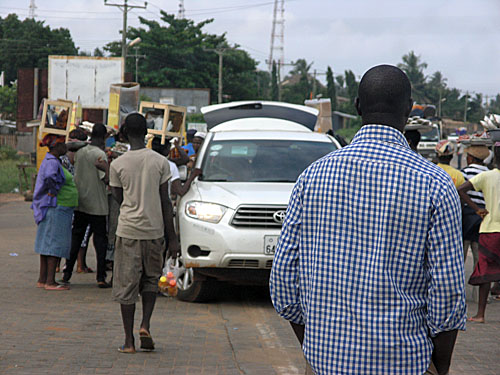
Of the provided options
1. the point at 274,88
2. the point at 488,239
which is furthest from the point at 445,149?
the point at 274,88

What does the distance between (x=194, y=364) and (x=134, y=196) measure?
143 cm

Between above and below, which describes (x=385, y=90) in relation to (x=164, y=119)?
above

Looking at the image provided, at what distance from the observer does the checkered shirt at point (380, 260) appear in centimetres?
258

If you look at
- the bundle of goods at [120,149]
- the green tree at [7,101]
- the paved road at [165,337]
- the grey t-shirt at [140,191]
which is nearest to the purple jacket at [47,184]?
the bundle of goods at [120,149]

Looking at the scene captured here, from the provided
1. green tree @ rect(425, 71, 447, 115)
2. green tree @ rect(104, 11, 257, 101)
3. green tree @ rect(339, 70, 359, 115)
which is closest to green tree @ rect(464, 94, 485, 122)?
green tree @ rect(425, 71, 447, 115)

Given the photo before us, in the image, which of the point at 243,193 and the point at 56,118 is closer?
the point at 243,193

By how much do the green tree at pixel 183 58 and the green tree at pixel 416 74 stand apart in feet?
166

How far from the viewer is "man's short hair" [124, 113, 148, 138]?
6301 millimetres

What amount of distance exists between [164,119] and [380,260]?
750 centimetres

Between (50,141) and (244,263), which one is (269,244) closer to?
(244,263)

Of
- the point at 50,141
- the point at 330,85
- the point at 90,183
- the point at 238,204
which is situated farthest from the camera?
the point at 330,85

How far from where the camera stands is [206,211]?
8250 millimetres

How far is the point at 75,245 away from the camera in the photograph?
969cm

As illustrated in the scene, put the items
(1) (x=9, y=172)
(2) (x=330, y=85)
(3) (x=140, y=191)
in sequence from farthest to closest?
1. (2) (x=330, y=85)
2. (1) (x=9, y=172)
3. (3) (x=140, y=191)
